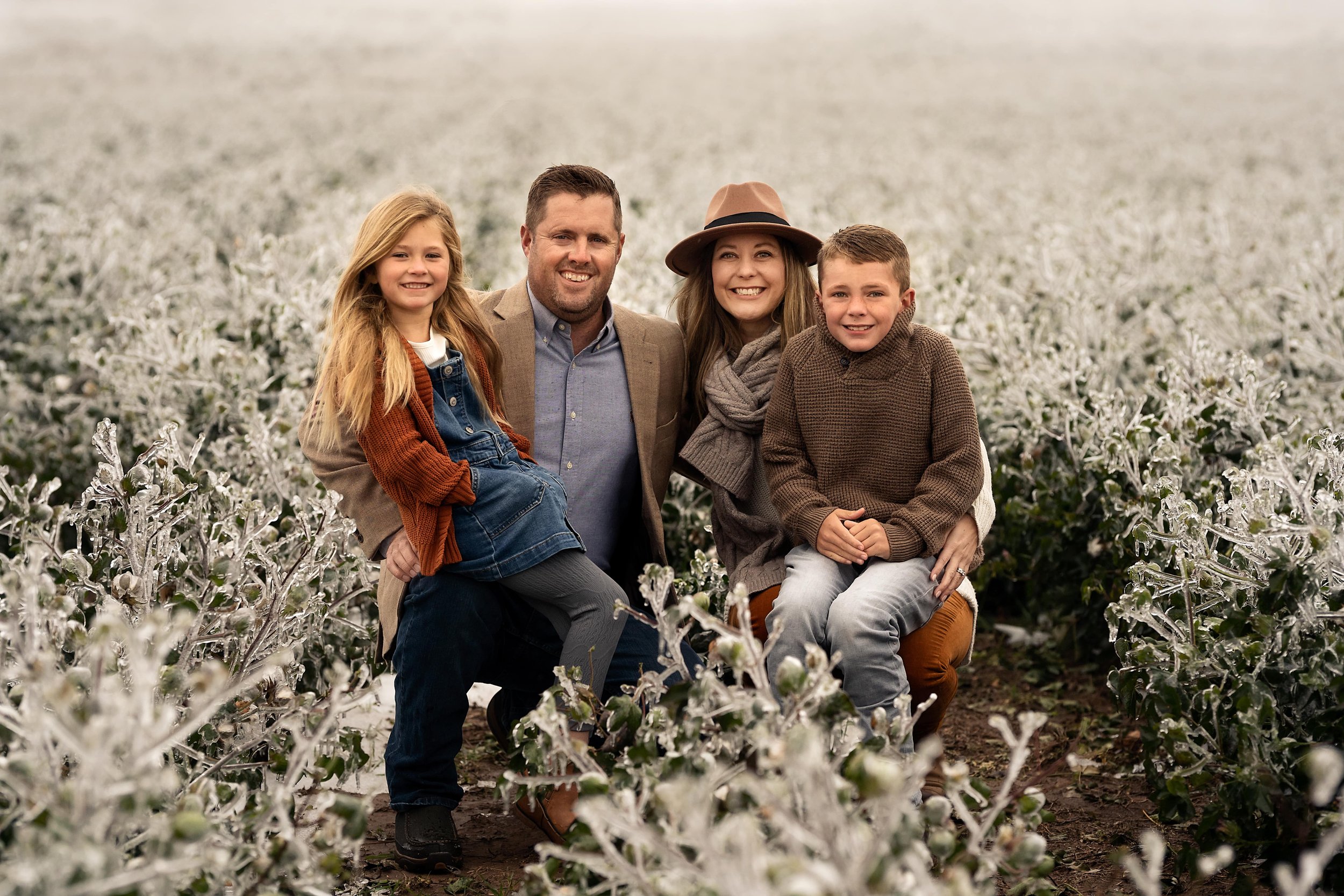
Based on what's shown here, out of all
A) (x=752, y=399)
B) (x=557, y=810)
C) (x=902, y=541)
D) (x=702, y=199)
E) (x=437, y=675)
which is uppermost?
(x=702, y=199)

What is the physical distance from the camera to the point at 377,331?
9.52ft

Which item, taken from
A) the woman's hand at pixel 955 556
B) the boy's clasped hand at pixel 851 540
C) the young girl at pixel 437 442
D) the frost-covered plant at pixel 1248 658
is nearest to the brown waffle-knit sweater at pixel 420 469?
the young girl at pixel 437 442

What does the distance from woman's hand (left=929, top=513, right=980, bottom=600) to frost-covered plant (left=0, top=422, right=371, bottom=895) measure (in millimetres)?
1418

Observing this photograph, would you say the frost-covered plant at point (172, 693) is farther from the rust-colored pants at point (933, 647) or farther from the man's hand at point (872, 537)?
the man's hand at point (872, 537)

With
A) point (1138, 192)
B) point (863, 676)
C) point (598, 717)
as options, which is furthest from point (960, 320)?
point (1138, 192)

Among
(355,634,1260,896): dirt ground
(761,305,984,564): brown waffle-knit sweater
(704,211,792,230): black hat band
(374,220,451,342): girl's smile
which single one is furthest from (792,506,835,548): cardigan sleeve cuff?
(374,220,451,342): girl's smile

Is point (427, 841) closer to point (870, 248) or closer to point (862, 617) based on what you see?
point (862, 617)

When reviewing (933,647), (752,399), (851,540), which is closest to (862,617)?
(851,540)

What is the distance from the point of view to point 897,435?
116 inches

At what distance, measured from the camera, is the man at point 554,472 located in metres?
2.92

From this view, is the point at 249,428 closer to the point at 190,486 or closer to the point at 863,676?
the point at 190,486

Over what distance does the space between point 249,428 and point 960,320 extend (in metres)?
2.86

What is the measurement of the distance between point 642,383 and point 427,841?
131cm

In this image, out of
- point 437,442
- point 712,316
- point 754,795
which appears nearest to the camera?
point 754,795
